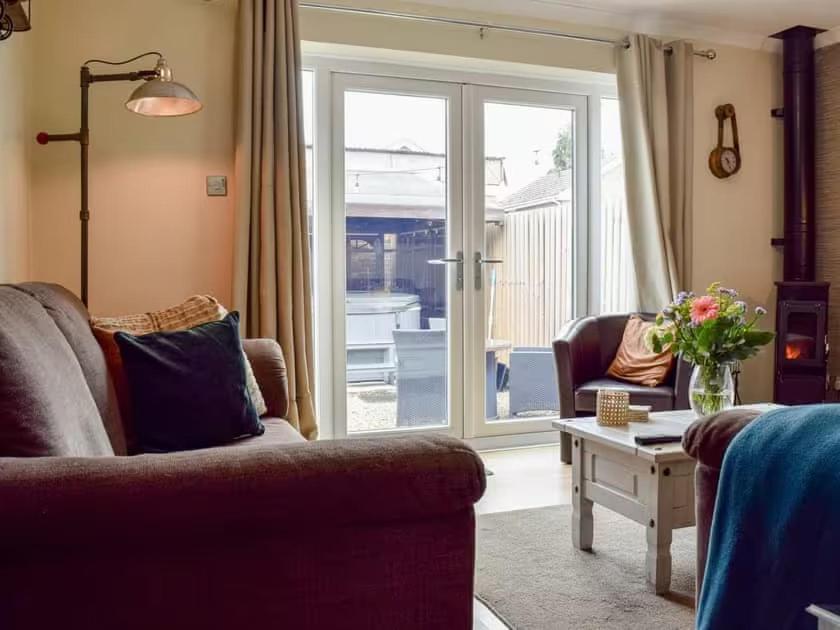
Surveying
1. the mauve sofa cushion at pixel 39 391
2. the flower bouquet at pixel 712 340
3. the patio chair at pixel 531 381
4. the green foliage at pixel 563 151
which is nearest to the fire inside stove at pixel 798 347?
the patio chair at pixel 531 381

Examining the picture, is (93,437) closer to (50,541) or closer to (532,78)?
(50,541)

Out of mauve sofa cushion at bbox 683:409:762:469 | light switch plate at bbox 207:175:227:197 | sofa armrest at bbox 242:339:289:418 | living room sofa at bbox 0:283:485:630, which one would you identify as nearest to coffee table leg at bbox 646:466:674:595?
mauve sofa cushion at bbox 683:409:762:469

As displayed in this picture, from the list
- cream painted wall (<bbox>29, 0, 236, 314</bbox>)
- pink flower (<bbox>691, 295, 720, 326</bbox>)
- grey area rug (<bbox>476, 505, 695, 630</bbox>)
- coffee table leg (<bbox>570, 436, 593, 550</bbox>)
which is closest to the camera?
grey area rug (<bbox>476, 505, 695, 630</bbox>)

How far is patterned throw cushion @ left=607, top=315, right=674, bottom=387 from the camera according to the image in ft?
12.7

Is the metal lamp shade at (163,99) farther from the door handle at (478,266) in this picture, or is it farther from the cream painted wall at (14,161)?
the door handle at (478,266)

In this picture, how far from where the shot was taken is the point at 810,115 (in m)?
4.68

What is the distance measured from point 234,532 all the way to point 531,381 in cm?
360

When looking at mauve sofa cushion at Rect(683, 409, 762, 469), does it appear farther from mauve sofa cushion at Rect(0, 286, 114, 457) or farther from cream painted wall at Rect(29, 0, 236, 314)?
cream painted wall at Rect(29, 0, 236, 314)

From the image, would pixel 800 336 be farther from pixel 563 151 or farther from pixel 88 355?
pixel 88 355

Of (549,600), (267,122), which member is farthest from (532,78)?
(549,600)

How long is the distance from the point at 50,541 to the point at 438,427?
339cm

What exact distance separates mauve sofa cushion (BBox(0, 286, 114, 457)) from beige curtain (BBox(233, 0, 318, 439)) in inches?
64.8

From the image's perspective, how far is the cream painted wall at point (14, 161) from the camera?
2.87 meters

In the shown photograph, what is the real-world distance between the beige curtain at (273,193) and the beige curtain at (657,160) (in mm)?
1985
